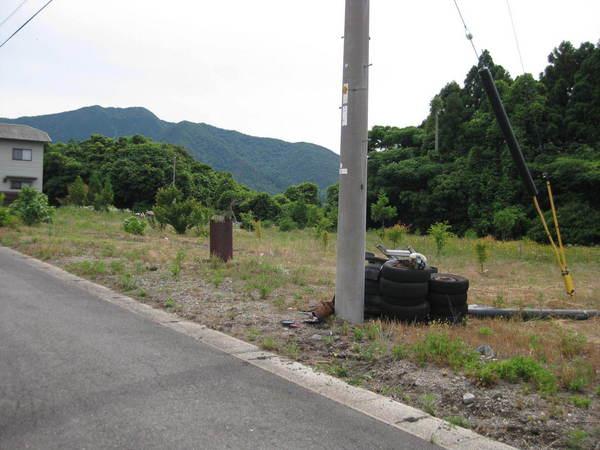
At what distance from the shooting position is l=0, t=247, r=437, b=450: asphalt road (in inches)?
144

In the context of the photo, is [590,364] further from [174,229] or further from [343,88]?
[174,229]

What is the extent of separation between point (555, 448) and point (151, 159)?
57940 mm

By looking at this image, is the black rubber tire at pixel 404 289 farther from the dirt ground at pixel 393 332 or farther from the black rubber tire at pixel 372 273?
the dirt ground at pixel 393 332

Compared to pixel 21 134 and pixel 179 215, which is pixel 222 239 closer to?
pixel 179 215

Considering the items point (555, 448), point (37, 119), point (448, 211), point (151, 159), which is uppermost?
point (37, 119)

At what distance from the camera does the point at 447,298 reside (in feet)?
22.7

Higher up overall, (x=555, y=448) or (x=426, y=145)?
(x=426, y=145)

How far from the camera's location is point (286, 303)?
841 cm

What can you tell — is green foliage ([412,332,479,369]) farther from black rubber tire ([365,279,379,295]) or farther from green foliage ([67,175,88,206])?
green foliage ([67,175,88,206])

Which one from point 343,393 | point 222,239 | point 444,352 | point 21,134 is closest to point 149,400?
point 343,393

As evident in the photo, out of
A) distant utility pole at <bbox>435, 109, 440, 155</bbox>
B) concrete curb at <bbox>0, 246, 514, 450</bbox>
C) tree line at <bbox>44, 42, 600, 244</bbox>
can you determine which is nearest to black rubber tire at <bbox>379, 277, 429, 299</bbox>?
concrete curb at <bbox>0, 246, 514, 450</bbox>

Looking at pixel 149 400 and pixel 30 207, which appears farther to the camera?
pixel 30 207

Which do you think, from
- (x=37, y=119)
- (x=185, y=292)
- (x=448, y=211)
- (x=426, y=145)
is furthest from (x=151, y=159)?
(x=37, y=119)

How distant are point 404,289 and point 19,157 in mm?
48679
